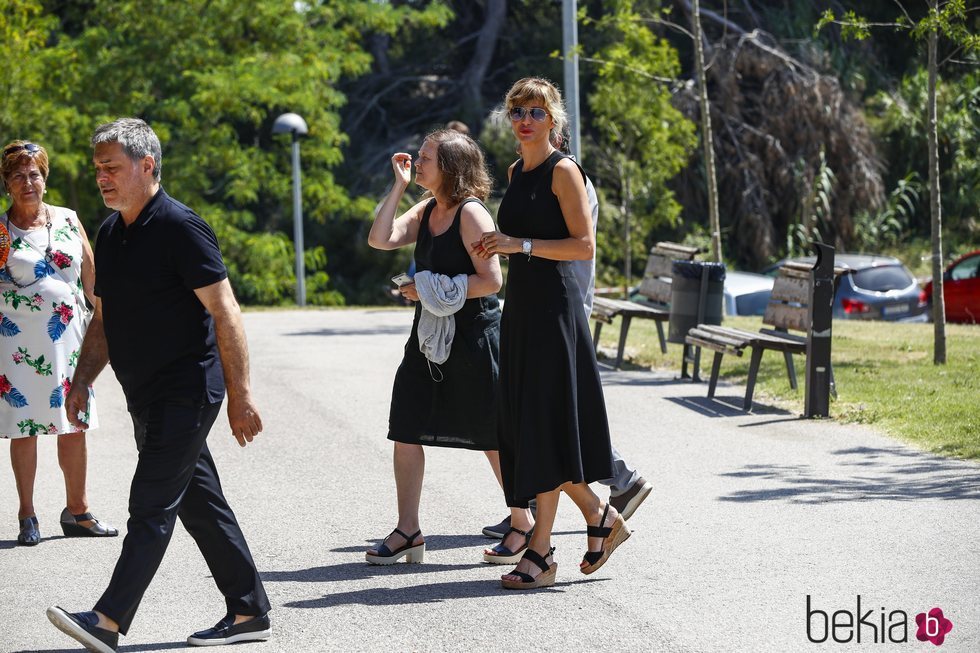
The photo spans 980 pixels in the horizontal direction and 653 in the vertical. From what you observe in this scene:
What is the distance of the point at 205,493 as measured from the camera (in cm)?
495

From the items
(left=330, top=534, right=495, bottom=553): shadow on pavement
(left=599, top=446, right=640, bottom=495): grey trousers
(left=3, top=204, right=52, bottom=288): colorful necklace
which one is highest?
(left=3, top=204, right=52, bottom=288): colorful necklace

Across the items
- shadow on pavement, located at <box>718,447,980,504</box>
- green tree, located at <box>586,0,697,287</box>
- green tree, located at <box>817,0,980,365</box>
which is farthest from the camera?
green tree, located at <box>586,0,697,287</box>

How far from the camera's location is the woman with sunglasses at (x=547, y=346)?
554 centimetres

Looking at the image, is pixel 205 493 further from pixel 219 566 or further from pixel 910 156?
pixel 910 156

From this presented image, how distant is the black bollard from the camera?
9.64 metres

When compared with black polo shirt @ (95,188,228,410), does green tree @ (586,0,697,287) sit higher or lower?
higher

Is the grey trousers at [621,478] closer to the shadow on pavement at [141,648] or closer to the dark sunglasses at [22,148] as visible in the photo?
the shadow on pavement at [141,648]

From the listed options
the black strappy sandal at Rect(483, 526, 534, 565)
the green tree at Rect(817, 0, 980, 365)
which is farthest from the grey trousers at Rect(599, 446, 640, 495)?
the green tree at Rect(817, 0, 980, 365)

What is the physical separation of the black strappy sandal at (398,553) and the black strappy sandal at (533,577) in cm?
58

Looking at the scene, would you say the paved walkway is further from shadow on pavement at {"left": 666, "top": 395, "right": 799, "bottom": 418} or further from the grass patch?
the grass patch

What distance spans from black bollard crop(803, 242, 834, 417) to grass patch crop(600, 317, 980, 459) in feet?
0.68

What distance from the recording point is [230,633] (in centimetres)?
496

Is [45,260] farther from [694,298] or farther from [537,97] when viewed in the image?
[694,298]

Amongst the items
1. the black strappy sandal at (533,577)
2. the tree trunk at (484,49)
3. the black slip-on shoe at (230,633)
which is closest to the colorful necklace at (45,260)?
the black slip-on shoe at (230,633)
